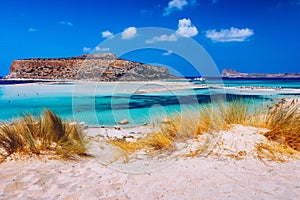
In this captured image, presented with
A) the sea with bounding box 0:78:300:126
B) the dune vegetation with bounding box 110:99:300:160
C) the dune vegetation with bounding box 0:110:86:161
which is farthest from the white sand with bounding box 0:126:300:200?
the sea with bounding box 0:78:300:126

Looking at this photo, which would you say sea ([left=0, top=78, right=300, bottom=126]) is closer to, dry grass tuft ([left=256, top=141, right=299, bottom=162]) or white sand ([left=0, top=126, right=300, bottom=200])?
white sand ([left=0, top=126, right=300, bottom=200])

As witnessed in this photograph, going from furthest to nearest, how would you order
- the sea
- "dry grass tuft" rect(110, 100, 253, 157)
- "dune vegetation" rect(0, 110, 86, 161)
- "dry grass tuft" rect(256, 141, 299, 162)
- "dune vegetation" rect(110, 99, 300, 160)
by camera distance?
the sea, "dry grass tuft" rect(110, 100, 253, 157), "dune vegetation" rect(110, 99, 300, 160), "dune vegetation" rect(0, 110, 86, 161), "dry grass tuft" rect(256, 141, 299, 162)

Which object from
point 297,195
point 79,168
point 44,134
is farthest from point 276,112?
point 44,134

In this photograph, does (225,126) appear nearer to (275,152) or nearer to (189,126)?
(189,126)

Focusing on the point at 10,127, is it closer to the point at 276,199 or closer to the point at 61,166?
the point at 61,166

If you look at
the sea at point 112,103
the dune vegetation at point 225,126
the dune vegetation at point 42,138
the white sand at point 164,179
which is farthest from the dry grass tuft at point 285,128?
the dune vegetation at point 42,138

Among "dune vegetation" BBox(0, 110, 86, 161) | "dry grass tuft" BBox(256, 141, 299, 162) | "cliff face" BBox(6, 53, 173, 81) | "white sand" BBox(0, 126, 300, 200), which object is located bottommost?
"white sand" BBox(0, 126, 300, 200)

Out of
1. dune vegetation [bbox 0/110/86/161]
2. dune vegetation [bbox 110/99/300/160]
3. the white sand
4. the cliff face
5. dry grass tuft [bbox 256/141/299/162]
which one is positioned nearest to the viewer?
the white sand
